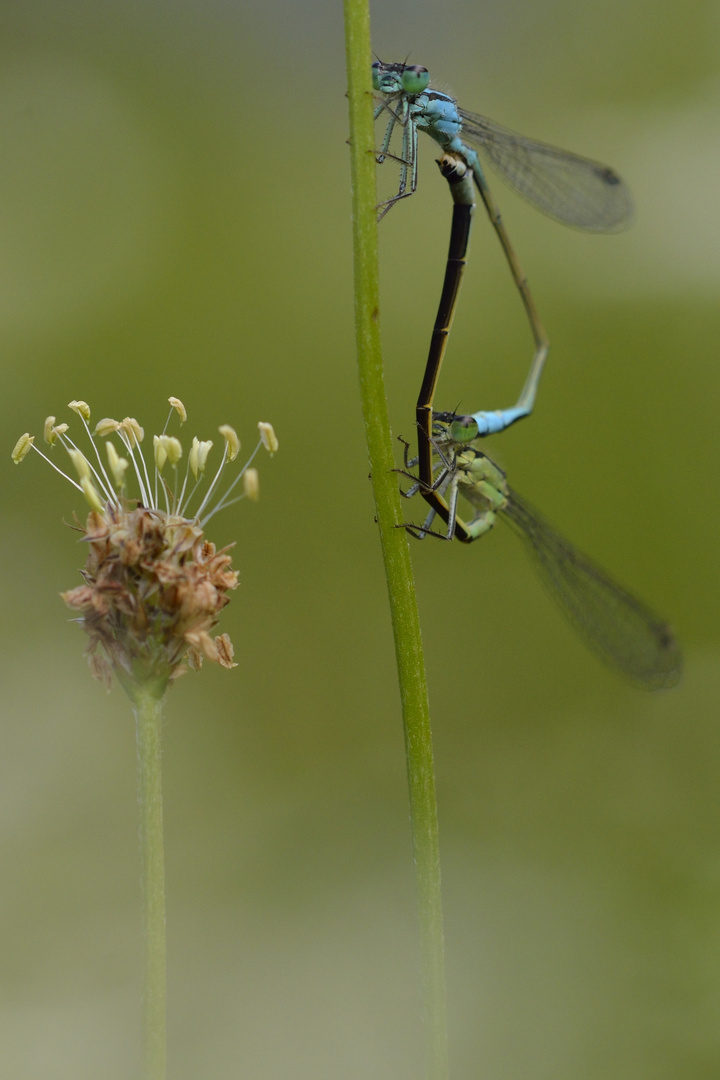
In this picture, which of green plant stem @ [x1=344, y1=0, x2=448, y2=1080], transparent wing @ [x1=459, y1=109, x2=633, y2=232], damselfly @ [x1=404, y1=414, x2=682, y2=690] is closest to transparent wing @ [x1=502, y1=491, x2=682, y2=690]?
damselfly @ [x1=404, y1=414, x2=682, y2=690]

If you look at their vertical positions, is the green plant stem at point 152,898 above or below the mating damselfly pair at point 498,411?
below

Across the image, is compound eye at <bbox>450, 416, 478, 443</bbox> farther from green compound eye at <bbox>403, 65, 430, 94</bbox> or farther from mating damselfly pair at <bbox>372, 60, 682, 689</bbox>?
green compound eye at <bbox>403, 65, 430, 94</bbox>

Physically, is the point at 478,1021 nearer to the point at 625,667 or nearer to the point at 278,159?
the point at 625,667

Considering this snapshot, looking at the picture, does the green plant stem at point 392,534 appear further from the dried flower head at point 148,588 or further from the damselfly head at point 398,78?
the damselfly head at point 398,78

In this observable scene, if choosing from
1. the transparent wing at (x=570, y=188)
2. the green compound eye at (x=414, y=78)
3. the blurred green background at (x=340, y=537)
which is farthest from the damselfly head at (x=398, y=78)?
the blurred green background at (x=340, y=537)

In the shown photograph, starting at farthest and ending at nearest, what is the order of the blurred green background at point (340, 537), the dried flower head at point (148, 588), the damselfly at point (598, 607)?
the blurred green background at point (340, 537) → the damselfly at point (598, 607) → the dried flower head at point (148, 588)

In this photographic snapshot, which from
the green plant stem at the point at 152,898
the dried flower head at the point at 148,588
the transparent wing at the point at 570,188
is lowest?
the green plant stem at the point at 152,898

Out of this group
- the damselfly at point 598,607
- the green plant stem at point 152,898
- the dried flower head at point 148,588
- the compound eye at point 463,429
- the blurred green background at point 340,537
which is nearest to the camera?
the green plant stem at point 152,898
